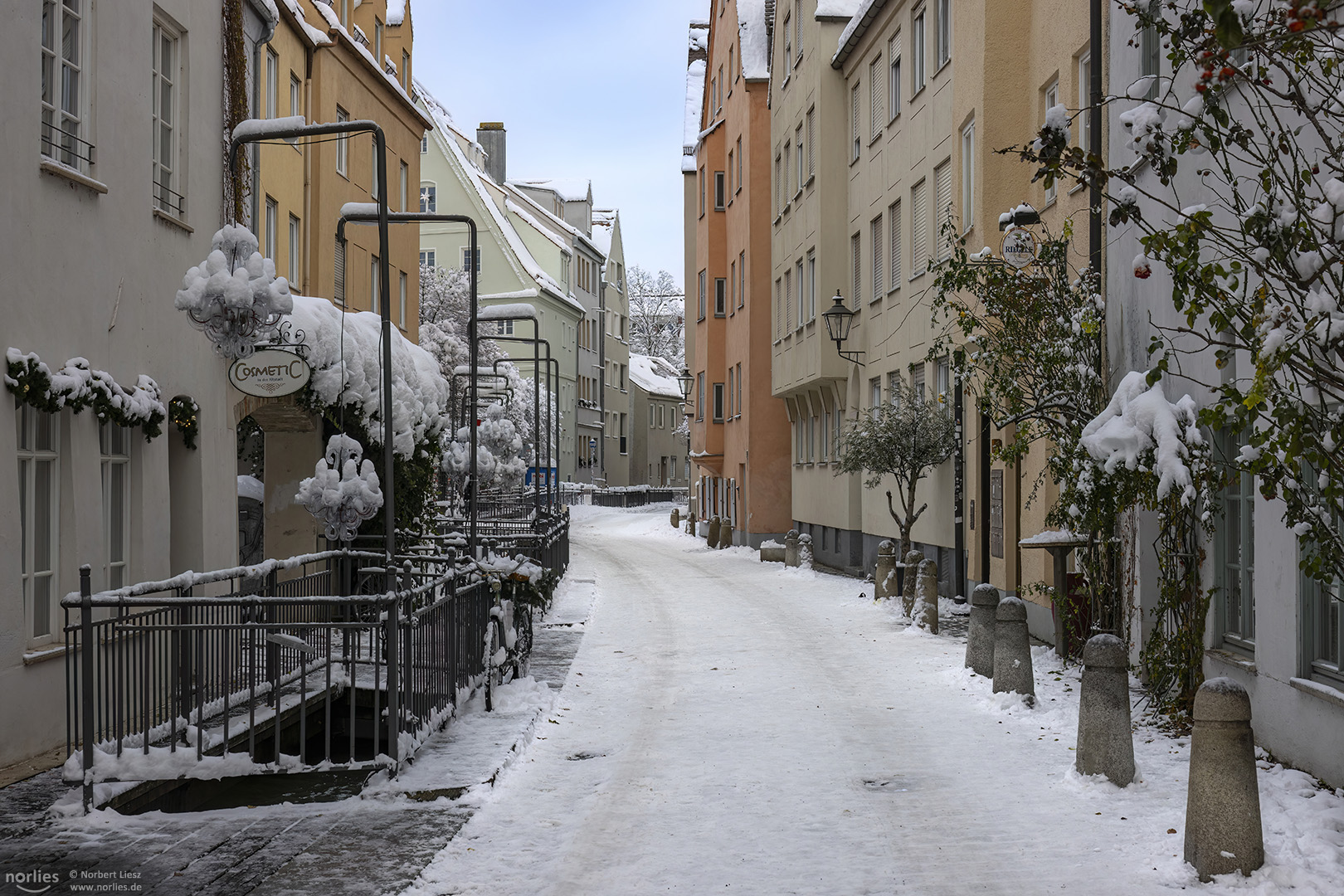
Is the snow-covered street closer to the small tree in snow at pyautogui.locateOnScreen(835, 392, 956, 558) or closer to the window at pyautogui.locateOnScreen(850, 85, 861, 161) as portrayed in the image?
the small tree in snow at pyautogui.locateOnScreen(835, 392, 956, 558)

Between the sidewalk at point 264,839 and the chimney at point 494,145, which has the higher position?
the chimney at point 494,145

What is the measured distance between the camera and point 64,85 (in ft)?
34.1

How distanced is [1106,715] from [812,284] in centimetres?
2274

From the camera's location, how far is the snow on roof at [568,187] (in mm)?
76438

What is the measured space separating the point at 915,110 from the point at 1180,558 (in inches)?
548

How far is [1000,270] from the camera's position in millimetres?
13461

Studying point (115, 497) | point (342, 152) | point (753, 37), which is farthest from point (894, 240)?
point (115, 497)

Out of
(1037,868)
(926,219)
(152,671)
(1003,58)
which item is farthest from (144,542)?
(926,219)

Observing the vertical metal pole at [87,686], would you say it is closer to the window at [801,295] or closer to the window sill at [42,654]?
the window sill at [42,654]

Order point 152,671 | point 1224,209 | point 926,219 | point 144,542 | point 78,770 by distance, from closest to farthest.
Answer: point 78,770
point 152,671
point 1224,209
point 144,542
point 926,219

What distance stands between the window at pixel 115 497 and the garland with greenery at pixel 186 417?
82 cm

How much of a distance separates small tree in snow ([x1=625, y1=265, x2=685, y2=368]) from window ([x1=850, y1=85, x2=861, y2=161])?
70.9 meters

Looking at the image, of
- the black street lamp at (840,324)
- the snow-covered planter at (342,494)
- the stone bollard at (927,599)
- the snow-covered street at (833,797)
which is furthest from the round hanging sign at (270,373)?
the black street lamp at (840,324)

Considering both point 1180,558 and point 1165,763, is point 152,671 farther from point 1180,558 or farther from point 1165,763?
point 1180,558
